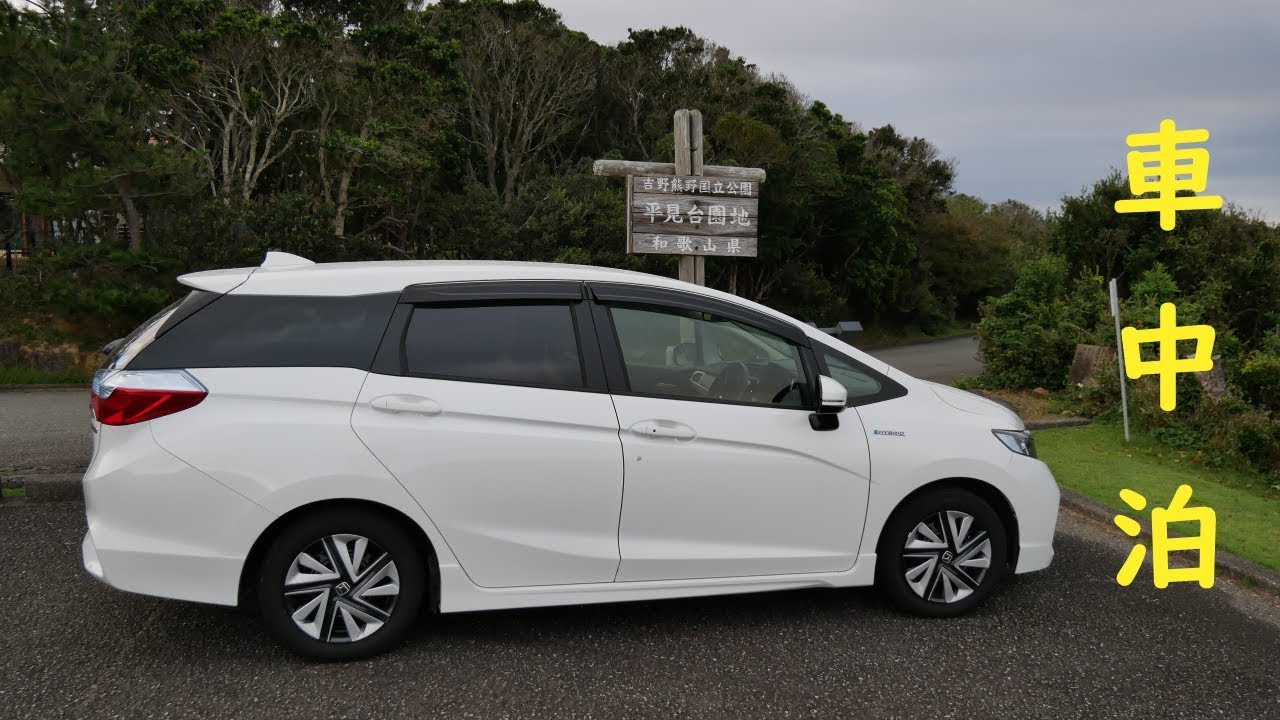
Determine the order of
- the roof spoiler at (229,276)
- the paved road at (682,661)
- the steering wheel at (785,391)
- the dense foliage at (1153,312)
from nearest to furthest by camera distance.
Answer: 1. the paved road at (682,661)
2. the roof spoiler at (229,276)
3. the steering wheel at (785,391)
4. the dense foliage at (1153,312)

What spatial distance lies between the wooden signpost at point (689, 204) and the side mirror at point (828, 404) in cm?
517

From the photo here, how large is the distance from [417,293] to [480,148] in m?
27.5

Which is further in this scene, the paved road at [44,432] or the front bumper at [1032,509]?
the paved road at [44,432]

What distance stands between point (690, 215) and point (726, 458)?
18.4ft

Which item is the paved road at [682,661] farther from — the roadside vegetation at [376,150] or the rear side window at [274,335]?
the roadside vegetation at [376,150]

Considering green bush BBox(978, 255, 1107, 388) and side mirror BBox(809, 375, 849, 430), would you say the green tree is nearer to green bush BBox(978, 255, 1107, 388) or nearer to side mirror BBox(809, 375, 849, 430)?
green bush BBox(978, 255, 1107, 388)

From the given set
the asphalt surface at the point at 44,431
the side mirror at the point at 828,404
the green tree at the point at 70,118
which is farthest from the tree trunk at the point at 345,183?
the side mirror at the point at 828,404

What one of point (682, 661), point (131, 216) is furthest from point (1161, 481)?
point (131, 216)

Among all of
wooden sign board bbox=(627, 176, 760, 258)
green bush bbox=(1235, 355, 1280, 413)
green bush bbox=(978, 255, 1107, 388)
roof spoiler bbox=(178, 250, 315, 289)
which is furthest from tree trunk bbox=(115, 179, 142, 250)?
green bush bbox=(1235, 355, 1280, 413)

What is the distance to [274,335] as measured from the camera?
3639 millimetres

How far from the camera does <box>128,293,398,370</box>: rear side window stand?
3.55 meters

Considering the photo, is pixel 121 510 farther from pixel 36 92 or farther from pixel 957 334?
pixel 957 334

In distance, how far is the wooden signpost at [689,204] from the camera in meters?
9.05

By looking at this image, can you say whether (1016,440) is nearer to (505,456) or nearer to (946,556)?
(946,556)
